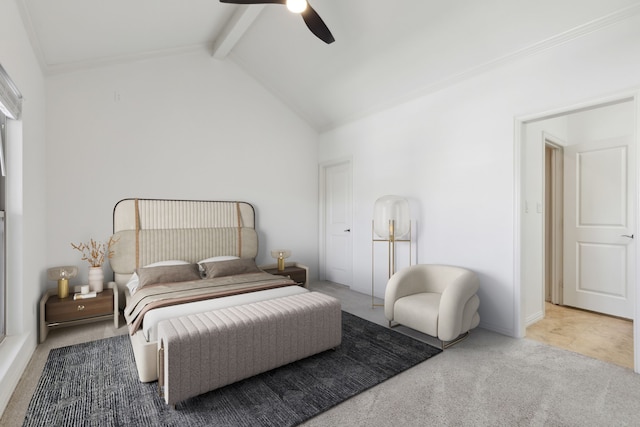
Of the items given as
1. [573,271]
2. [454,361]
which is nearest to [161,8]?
[454,361]

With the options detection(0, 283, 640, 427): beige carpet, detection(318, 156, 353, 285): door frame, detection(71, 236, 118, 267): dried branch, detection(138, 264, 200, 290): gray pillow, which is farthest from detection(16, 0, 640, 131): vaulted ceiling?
detection(0, 283, 640, 427): beige carpet

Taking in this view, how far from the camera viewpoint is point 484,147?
3191 mm

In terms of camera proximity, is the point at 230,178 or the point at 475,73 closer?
the point at 475,73

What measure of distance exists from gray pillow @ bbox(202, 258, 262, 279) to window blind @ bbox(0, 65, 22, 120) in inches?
80.9

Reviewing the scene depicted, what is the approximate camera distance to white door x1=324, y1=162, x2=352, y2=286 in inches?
193

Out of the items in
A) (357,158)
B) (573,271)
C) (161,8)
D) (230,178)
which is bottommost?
(573,271)

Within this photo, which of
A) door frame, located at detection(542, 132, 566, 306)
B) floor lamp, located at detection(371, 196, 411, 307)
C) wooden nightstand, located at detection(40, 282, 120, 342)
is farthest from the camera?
door frame, located at detection(542, 132, 566, 306)

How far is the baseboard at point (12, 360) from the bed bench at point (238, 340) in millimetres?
867

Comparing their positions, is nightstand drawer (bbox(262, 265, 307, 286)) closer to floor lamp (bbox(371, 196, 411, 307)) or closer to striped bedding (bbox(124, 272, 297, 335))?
striped bedding (bbox(124, 272, 297, 335))

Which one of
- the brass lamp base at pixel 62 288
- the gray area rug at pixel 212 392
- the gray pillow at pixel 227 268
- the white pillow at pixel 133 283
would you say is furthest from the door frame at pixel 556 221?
the brass lamp base at pixel 62 288

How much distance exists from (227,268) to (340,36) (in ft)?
9.38

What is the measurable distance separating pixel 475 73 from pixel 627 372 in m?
2.79

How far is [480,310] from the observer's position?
10.6ft

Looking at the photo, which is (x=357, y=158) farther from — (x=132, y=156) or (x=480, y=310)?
(x=132, y=156)
